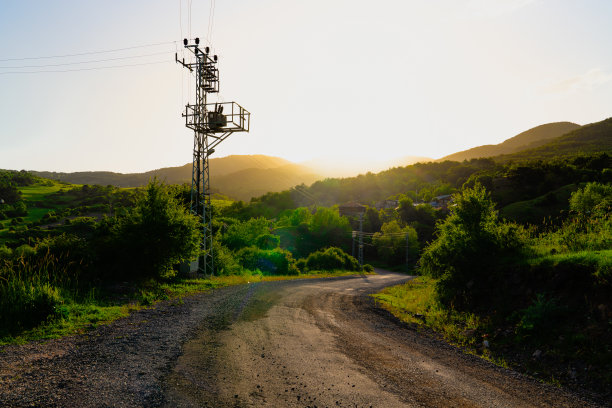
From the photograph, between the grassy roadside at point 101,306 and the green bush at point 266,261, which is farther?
the green bush at point 266,261

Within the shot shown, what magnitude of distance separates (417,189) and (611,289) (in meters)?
143

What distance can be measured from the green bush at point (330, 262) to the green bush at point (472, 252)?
104 ft

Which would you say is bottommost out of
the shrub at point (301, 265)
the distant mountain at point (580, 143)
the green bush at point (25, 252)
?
the shrub at point (301, 265)

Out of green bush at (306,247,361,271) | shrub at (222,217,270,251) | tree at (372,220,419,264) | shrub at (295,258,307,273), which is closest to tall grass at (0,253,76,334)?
shrub at (222,217,270,251)

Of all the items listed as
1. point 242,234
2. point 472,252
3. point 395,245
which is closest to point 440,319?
point 472,252

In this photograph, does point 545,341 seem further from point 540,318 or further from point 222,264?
point 222,264

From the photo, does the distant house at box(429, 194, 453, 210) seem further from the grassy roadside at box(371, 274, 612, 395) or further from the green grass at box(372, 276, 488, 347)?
the grassy roadside at box(371, 274, 612, 395)

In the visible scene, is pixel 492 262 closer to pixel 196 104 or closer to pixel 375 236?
pixel 196 104

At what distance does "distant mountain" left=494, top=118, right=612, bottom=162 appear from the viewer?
14550 cm

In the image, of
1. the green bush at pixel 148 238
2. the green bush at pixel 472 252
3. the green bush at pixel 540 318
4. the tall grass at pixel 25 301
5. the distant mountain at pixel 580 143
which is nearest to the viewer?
the tall grass at pixel 25 301

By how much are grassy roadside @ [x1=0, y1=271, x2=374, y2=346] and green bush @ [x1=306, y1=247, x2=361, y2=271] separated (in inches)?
1134

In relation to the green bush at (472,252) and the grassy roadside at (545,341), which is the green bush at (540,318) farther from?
the green bush at (472,252)

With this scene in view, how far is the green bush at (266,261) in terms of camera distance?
34844mm

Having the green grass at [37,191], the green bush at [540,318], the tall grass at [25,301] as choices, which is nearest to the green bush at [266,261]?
the tall grass at [25,301]
